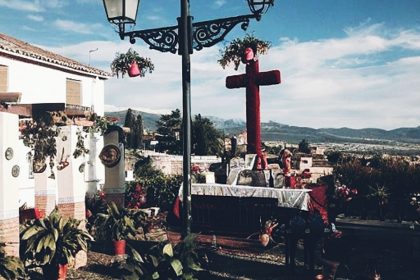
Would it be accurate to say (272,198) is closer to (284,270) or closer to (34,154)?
(284,270)

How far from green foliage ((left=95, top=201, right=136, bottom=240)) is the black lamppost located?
678 cm

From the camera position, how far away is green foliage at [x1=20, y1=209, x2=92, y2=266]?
27.4 ft

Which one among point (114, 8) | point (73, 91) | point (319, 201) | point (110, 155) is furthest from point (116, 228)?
point (73, 91)

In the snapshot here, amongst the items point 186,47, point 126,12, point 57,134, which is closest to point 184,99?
point 186,47

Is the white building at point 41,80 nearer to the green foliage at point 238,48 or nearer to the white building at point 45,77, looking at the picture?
the white building at point 45,77

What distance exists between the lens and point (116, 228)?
1123 cm

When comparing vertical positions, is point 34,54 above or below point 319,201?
above

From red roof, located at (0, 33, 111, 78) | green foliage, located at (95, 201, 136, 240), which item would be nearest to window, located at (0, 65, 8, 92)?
red roof, located at (0, 33, 111, 78)

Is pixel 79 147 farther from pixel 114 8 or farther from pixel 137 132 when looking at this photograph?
pixel 137 132

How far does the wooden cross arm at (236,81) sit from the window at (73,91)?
39.0 ft

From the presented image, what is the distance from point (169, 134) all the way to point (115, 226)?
43246 mm

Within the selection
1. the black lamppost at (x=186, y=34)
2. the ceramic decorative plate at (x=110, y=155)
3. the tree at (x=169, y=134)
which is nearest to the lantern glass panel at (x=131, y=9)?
the black lamppost at (x=186, y=34)

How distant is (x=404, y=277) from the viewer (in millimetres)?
9211

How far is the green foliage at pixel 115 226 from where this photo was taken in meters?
11.2
